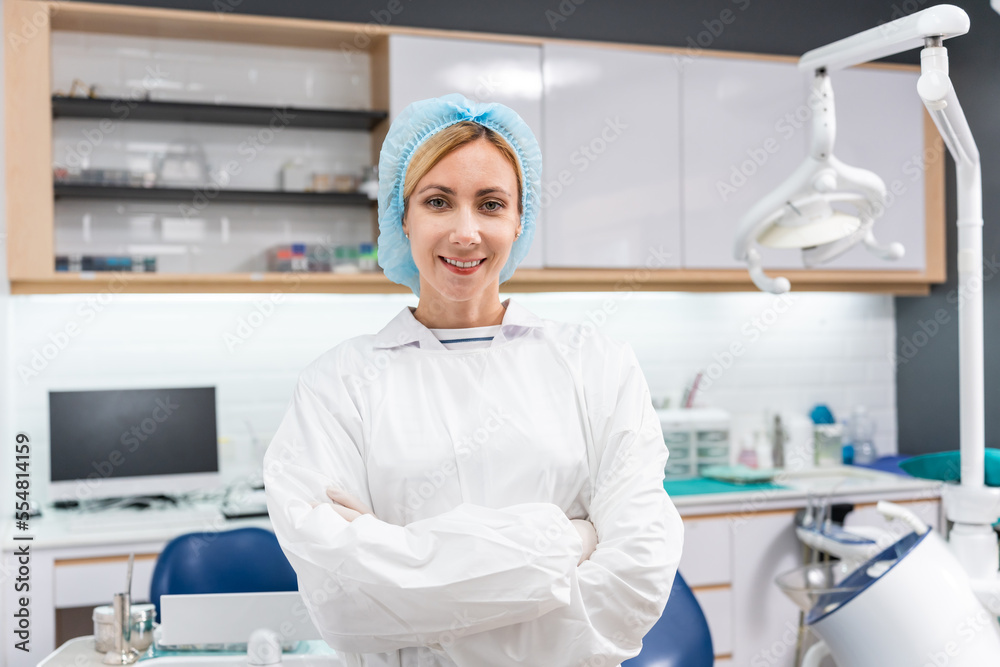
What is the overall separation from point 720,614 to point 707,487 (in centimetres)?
46

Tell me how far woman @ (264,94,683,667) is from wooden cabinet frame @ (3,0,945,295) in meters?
1.62

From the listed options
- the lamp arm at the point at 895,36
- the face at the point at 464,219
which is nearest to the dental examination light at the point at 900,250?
the lamp arm at the point at 895,36

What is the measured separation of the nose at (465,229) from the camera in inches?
51.7

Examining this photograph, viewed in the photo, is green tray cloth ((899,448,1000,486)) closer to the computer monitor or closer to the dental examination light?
the dental examination light

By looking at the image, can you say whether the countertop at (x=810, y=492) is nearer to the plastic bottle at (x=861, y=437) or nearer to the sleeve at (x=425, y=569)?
the plastic bottle at (x=861, y=437)

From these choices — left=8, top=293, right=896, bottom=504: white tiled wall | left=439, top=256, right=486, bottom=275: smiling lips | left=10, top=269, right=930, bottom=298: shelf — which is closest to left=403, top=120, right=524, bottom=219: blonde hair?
left=439, top=256, right=486, bottom=275: smiling lips

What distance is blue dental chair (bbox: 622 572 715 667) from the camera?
1.92 m

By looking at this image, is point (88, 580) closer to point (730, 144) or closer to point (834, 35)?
point (730, 144)

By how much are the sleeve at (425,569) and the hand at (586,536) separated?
0.32 ft

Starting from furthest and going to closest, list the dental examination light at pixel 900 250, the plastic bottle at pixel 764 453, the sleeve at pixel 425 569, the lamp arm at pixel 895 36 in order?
the plastic bottle at pixel 764 453
the dental examination light at pixel 900 250
the lamp arm at pixel 895 36
the sleeve at pixel 425 569

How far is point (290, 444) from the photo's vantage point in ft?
4.30

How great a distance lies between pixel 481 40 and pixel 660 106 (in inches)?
29.5

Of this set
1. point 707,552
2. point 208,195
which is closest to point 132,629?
point 208,195

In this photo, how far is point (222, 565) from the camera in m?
2.29
